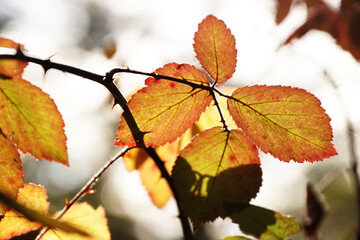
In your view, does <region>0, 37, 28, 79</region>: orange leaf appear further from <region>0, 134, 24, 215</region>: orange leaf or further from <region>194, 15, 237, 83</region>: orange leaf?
<region>194, 15, 237, 83</region>: orange leaf

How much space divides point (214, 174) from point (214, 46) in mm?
228

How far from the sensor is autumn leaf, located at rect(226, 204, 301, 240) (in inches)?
25.6

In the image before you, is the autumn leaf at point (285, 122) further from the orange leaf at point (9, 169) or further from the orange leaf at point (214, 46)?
the orange leaf at point (9, 169)

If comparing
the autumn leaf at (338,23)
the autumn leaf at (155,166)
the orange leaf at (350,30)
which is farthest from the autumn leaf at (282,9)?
the autumn leaf at (155,166)

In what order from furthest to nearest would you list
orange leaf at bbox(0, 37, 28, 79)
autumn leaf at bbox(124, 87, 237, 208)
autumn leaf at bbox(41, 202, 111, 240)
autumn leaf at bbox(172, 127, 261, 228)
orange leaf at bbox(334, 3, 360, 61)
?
1. orange leaf at bbox(334, 3, 360, 61)
2. autumn leaf at bbox(124, 87, 237, 208)
3. autumn leaf at bbox(41, 202, 111, 240)
4. autumn leaf at bbox(172, 127, 261, 228)
5. orange leaf at bbox(0, 37, 28, 79)

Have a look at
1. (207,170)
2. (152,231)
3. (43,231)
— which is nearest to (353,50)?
(207,170)

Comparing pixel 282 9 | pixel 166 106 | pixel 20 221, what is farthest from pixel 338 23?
pixel 20 221

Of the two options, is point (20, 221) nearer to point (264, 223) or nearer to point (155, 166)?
point (155, 166)

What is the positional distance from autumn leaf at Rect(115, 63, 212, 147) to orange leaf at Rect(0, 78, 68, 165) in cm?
10

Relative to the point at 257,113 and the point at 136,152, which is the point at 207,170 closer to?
the point at 257,113

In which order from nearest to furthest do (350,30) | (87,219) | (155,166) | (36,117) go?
(36,117) < (87,219) < (155,166) < (350,30)

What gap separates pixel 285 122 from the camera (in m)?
0.58

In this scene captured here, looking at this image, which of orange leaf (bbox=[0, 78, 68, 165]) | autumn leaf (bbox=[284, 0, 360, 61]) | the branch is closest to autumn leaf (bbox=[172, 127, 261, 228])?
the branch

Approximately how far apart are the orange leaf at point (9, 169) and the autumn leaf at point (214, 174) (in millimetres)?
250
